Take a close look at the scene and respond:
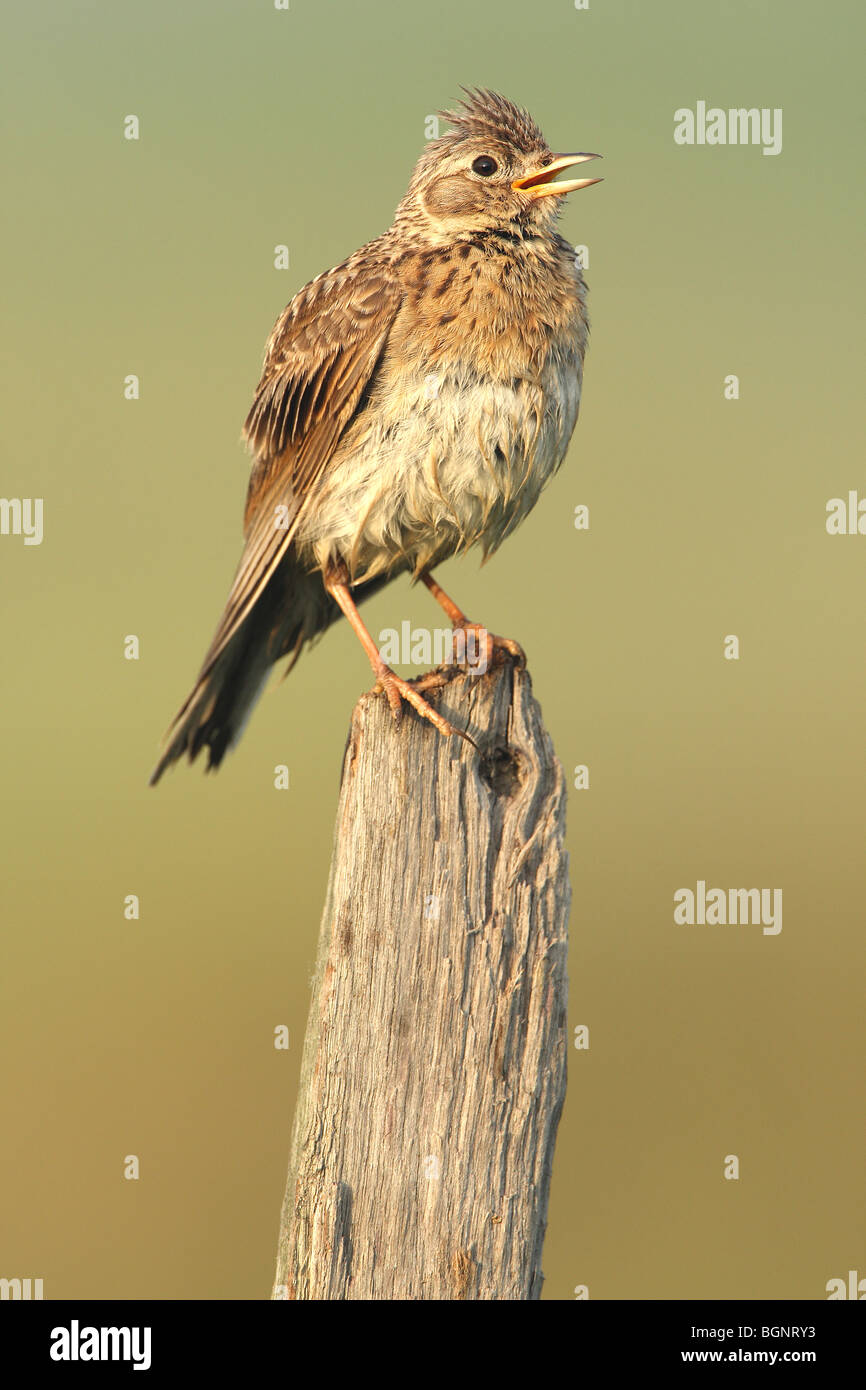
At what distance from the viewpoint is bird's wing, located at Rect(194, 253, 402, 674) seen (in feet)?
15.0

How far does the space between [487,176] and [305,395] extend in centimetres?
109

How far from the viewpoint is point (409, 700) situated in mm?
3377

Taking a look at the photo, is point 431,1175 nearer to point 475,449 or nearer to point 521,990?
point 521,990

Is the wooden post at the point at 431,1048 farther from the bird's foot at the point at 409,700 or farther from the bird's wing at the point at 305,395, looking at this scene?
the bird's wing at the point at 305,395

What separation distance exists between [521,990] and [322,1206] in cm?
64

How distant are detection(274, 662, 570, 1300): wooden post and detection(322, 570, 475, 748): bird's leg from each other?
0.44ft

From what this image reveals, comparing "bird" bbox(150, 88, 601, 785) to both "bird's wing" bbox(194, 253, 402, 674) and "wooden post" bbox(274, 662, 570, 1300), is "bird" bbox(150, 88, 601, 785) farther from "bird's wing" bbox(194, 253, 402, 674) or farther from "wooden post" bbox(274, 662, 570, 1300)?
"wooden post" bbox(274, 662, 570, 1300)

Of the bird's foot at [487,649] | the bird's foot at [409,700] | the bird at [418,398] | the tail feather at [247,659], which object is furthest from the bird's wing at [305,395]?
the bird's foot at [409,700]

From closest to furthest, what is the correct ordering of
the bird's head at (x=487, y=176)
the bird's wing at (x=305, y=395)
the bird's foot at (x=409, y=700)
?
the bird's foot at (x=409, y=700)
the bird's wing at (x=305, y=395)
the bird's head at (x=487, y=176)

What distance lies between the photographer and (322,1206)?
9.36 feet

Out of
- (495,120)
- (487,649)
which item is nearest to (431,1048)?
(487,649)

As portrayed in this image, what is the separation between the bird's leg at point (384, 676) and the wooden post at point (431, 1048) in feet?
0.44

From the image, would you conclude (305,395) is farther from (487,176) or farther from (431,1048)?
(431,1048)

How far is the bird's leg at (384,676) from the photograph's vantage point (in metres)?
3.26
